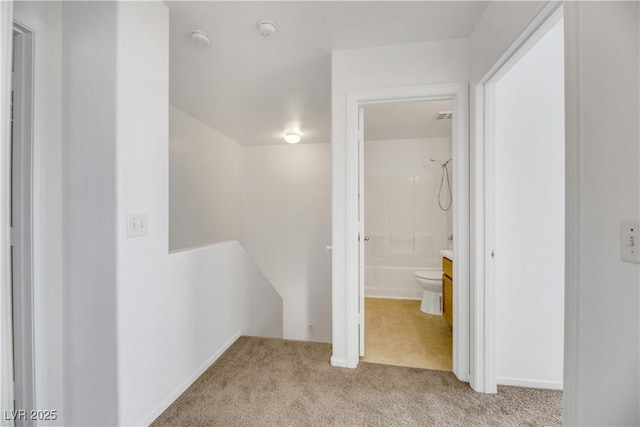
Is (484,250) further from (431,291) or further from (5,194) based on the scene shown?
→ (5,194)

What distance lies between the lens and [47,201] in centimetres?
137

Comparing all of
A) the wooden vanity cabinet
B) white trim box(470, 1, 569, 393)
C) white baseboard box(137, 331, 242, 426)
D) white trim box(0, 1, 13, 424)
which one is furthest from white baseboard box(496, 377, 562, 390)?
white trim box(0, 1, 13, 424)

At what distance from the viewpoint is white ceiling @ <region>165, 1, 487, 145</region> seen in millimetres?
1647

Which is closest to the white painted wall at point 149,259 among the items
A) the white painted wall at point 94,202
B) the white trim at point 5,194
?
the white painted wall at point 94,202

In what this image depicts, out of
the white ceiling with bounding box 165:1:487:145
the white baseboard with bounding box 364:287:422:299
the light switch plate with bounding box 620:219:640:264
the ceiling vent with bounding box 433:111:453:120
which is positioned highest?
the white ceiling with bounding box 165:1:487:145

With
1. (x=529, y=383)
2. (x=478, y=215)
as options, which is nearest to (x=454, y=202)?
(x=478, y=215)

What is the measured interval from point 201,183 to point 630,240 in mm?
3636

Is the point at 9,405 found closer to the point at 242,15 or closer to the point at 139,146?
the point at 139,146

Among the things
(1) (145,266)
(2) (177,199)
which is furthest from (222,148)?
(1) (145,266)

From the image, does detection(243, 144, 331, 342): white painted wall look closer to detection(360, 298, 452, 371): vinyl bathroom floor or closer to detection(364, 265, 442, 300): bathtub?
detection(364, 265, 442, 300): bathtub

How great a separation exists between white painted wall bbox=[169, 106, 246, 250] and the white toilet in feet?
9.09

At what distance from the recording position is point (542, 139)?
180cm

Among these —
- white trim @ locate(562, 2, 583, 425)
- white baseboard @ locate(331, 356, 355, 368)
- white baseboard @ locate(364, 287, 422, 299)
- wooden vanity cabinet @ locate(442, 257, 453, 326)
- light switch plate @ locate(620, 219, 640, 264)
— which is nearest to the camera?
light switch plate @ locate(620, 219, 640, 264)

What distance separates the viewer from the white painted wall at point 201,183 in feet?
9.87
